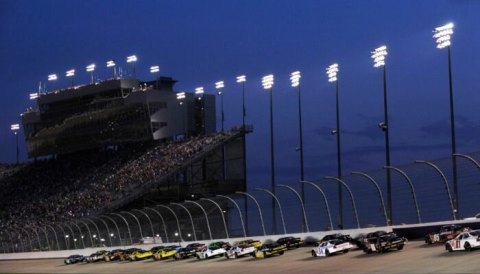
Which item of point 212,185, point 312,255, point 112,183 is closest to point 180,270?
point 312,255

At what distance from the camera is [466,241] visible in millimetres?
31672

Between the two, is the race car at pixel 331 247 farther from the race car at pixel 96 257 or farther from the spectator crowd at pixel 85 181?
the spectator crowd at pixel 85 181

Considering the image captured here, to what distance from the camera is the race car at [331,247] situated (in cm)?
3925

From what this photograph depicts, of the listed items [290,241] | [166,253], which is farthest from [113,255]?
[290,241]

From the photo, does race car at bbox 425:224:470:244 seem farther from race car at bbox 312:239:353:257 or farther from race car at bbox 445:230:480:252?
race car at bbox 312:239:353:257

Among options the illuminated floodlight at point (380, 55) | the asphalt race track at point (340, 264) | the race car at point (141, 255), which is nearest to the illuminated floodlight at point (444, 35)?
the illuminated floodlight at point (380, 55)

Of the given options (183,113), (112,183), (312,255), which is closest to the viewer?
(312,255)

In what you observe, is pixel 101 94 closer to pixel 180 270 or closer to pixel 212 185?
pixel 212 185

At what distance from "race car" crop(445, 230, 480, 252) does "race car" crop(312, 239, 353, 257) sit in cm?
825

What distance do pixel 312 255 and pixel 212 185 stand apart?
2316 inches

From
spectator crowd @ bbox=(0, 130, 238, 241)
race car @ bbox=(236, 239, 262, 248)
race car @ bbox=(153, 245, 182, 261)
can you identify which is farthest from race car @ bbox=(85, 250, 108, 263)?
race car @ bbox=(236, 239, 262, 248)

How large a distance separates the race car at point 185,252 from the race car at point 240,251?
4086mm

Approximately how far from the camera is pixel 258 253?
146 feet

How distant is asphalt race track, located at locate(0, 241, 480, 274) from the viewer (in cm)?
2885
